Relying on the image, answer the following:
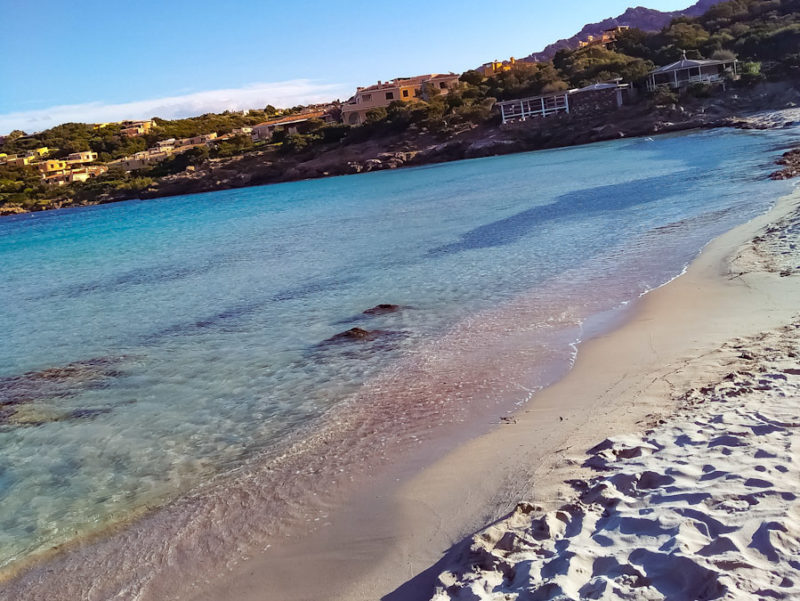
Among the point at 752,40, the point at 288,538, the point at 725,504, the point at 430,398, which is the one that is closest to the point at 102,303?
the point at 430,398

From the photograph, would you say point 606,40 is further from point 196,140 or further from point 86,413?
point 86,413

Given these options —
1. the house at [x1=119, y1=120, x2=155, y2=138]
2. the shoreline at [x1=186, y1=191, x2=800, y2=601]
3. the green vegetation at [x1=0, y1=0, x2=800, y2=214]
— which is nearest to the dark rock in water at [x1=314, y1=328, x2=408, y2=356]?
the shoreline at [x1=186, y1=191, x2=800, y2=601]

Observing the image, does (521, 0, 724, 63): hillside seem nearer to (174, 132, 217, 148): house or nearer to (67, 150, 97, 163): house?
(174, 132, 217, 148): house

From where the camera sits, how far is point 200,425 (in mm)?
7840

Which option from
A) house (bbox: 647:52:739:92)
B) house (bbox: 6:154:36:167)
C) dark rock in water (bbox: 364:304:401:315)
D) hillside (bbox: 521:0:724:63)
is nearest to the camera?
dark rock in water (bbox: 364:304:401:315)

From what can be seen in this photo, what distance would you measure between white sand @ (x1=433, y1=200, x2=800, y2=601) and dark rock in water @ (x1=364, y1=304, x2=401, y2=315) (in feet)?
22.7

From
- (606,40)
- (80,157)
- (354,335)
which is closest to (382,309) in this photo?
(354,335)

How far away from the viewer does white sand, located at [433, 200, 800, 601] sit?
10.5 feet

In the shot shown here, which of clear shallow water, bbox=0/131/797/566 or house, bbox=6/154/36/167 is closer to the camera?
clear shallow water, bbox=0/131/797/566

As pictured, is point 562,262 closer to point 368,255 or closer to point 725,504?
point 368,255

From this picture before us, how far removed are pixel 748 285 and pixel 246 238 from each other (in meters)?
23.2

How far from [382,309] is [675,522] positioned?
8891 mm

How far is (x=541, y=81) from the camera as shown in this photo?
7269 centimetres

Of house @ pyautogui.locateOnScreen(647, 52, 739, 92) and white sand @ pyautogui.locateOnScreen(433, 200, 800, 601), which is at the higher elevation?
house @ pyautogui.locateOnScreen(647, 52, 739, 92)
